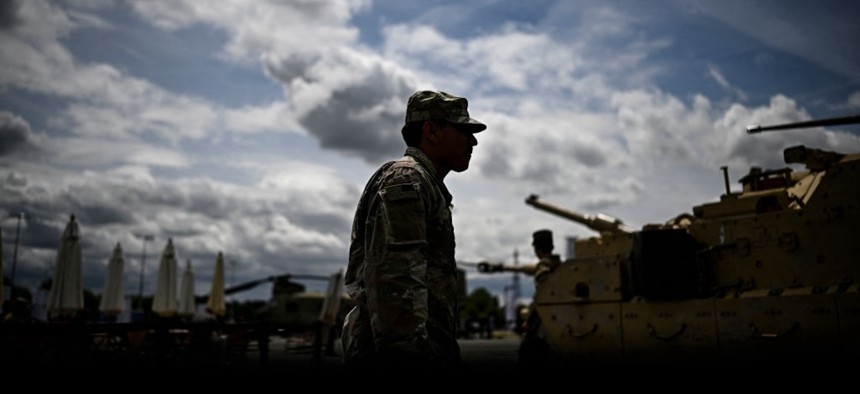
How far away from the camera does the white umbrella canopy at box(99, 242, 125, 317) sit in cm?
1631

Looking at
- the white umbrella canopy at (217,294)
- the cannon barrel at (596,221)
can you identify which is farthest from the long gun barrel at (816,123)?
the white umbrella canopy at (217,294)

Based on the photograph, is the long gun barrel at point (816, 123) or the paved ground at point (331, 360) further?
the long gun barrel at point (816, 123)

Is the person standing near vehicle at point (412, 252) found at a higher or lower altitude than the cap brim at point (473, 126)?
lower

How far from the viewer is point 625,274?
9.80 meters

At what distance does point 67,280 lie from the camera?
14.0m

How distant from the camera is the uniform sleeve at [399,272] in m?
2.13

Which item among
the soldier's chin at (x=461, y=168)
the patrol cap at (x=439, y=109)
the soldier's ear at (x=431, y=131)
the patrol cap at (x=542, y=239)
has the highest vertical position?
the patrol cap at (x=542, y=239)

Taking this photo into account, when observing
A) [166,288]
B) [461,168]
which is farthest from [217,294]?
[461,168]

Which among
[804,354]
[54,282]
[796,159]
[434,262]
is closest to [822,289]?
[804,354]

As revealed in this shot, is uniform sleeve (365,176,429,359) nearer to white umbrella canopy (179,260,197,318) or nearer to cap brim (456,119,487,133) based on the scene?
cap brim (456,119,487,133)

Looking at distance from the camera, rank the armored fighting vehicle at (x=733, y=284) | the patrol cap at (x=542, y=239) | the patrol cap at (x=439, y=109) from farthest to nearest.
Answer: the patrol cap at (x=542, y=239) → the armored fighting vehicle at (x=733, y=284) → the patrol cap at (x=439, y=109)

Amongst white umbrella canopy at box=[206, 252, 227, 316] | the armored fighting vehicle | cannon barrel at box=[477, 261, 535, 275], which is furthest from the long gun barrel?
white umbrella canopy at box=[206, 252, 227, 316]

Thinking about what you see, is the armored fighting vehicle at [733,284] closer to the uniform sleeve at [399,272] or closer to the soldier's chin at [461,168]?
the soldier's chin at [461,168]

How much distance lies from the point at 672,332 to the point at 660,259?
0.93m
